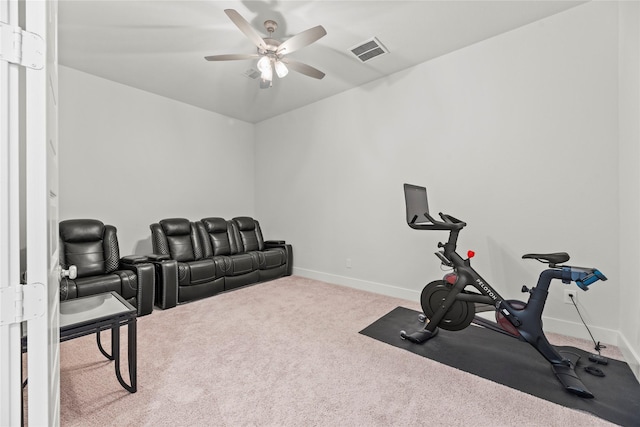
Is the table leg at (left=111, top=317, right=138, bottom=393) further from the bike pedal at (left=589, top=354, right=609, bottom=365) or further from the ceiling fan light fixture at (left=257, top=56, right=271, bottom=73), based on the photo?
the bike pedal at (left=589, top=354, right=609, bottom=365)

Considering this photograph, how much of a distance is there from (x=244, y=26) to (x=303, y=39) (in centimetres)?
45

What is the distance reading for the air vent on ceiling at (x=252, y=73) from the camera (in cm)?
354

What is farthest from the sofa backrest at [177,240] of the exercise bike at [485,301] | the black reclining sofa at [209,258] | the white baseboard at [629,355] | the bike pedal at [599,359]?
the white baseboard at [629,355]

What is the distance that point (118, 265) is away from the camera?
130 inches

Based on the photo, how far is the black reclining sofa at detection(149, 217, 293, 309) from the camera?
3336 millimetres

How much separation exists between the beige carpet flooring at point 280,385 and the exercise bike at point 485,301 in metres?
0.38

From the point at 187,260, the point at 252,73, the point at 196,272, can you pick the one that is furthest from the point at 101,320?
the point at 252,73

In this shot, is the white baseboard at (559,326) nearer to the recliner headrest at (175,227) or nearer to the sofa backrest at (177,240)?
the sofa backrest at (177,240)

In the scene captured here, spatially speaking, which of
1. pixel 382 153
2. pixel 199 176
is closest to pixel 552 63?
pixel 382 153

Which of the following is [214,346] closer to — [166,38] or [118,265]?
[118,265]
